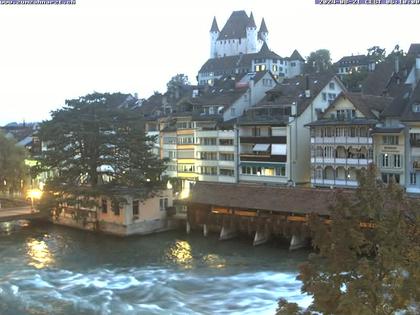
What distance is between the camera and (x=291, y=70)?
136750 mm

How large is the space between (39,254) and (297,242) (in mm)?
18752

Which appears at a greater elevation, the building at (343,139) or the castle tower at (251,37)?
the castle tower at (251,37)

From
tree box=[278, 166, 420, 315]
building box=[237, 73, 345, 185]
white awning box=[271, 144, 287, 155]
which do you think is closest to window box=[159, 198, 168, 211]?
building box=[237, 73, 345, 185]

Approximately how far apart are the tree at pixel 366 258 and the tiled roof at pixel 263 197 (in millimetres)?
25657

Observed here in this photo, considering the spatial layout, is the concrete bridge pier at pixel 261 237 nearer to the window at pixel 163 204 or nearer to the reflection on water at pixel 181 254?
the reflection on water at pixel 181 254

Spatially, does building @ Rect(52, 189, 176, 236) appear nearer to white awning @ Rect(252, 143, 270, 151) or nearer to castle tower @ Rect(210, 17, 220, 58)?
white awning @ Rect(252, 143, 270, 151)

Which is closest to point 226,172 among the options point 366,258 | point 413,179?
point 413,179

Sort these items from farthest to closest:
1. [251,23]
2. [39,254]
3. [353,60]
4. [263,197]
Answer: [251,23], [353,60], [263,197], [39,254]

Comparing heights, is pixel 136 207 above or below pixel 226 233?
above

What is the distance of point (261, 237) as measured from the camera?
46812mm

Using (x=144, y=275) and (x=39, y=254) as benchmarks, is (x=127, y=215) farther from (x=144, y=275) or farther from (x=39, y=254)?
(x=144, y=275)

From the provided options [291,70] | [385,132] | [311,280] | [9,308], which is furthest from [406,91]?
[291,70]

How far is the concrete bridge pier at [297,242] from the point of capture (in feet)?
144

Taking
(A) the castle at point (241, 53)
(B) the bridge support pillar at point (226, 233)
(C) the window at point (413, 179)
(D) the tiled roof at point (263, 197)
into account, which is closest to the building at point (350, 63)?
(A) the castle at point (241, 53)
